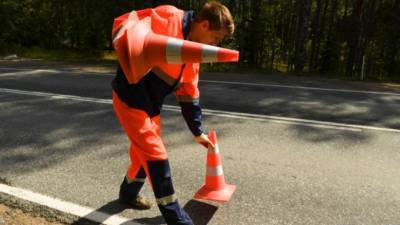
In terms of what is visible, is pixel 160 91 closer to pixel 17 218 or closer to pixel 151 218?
pixel 151 218

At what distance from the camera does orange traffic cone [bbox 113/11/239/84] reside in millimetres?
2176

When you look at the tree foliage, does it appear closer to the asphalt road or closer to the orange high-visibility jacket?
the asphalt road

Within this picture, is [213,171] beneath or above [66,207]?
above

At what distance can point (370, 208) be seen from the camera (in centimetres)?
347

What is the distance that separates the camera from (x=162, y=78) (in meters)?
2.78

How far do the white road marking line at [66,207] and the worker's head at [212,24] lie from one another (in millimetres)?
1556

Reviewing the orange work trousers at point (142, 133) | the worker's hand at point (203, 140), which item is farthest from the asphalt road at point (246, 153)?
the orange work trousers at point (142, 133)

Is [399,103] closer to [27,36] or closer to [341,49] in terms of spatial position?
[341,49]

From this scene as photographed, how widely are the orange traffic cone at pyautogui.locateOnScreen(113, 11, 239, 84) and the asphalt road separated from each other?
1496mm

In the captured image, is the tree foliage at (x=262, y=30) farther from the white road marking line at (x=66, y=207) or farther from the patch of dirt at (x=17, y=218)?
the patch of dirt at (x=17, y=218)

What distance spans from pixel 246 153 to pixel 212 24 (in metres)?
2.44

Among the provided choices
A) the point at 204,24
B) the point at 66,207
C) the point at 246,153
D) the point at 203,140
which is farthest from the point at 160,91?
the point at 246,153

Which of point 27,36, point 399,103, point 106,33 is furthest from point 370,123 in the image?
point 27,36

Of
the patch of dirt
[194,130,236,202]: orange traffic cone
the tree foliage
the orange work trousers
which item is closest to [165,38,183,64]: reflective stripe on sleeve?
the orange work trousers
